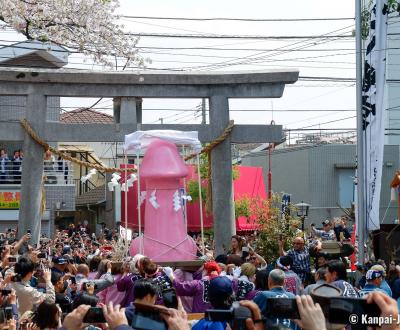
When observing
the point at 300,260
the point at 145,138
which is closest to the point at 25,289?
the point at 300,260

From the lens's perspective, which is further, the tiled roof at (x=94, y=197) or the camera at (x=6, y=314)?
the tiled roof at (x=94, y=197)

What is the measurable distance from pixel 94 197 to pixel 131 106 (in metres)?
23.3

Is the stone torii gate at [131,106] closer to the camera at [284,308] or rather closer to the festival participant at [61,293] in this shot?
the festival participant at [61,293]

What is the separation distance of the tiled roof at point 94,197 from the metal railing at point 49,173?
8.13 metres

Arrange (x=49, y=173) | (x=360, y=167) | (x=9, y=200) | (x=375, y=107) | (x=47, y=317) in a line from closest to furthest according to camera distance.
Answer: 1. (x=47, y=317)
2. (x=375, y=107)
3. (x=360, y=167)
4. (x=9, y=200)
5. (x=49, y=173)

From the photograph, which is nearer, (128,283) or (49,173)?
(128,283)

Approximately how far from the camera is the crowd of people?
14.7ft

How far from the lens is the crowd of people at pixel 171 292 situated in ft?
14.7

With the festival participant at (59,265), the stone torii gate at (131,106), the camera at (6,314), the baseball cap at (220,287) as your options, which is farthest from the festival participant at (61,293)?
the stone torii gate at (131,106)

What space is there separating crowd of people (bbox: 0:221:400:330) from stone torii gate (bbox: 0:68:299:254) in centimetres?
282

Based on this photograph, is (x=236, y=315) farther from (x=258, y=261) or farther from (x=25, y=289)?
(x=258, y=261)

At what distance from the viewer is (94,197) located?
41031mm

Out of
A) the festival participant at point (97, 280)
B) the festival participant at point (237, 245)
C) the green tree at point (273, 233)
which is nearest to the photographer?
the festival participant at point (97, 280)

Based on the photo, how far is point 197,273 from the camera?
1195 cm
